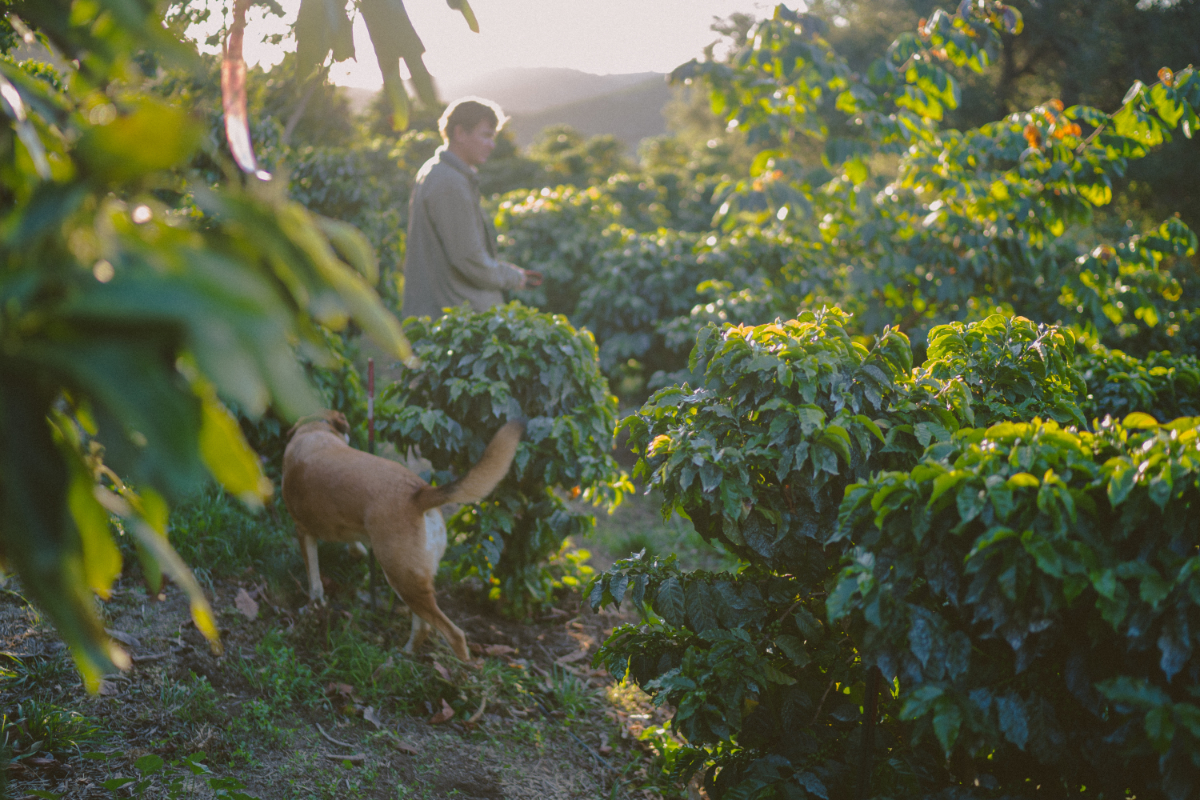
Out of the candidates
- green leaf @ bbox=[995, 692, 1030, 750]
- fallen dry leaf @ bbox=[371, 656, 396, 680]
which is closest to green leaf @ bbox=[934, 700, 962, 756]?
green leaf @ bbox=[995, 692, 1030, 750]

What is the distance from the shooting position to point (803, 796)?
6.48ft

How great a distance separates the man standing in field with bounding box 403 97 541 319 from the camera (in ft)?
15.0

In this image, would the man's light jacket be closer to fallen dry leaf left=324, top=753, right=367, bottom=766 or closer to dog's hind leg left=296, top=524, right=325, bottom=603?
dog's hind leg left=296, top=524, right=325, bottom=603

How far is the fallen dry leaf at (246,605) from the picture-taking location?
336 cm

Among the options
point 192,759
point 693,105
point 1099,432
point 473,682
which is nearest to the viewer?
point 1099,432

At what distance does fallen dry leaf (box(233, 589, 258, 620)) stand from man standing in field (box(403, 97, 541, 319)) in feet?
6.59

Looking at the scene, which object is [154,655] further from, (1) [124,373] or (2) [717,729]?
(1) [124,373]

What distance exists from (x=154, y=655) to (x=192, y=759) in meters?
0.92

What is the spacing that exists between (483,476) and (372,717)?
1033mm

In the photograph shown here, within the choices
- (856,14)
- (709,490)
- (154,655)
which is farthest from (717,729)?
(856,14)

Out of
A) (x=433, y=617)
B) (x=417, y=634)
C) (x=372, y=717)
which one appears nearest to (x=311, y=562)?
(x=417, y=634)

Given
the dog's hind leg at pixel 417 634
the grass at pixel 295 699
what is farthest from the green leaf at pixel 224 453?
the dog's hind leg at pixel 417 634

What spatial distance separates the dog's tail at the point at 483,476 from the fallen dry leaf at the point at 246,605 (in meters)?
1.00

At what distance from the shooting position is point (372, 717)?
294 centimetres
